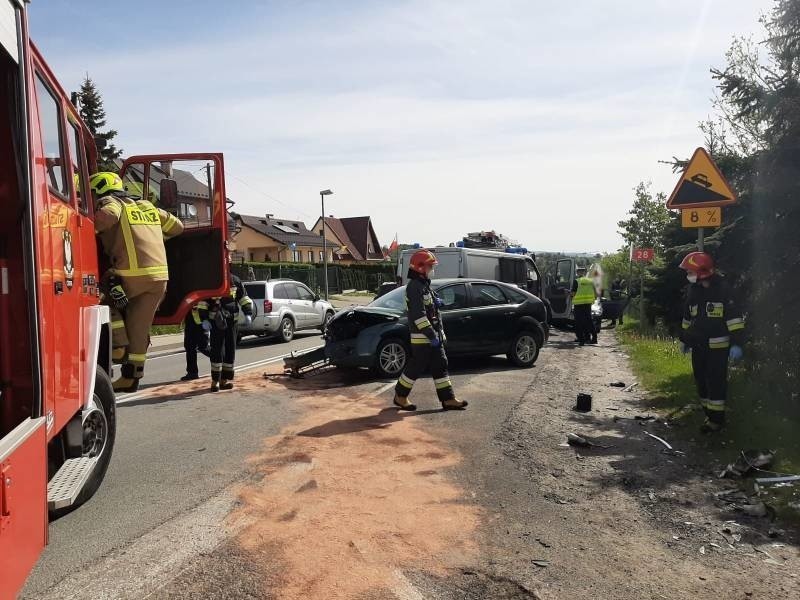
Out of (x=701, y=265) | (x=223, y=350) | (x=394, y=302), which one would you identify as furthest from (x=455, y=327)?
(x=701, y=265)

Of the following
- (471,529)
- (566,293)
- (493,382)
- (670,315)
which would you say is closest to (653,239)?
(566,293)

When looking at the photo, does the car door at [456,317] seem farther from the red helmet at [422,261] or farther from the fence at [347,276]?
the fence at [347,276]

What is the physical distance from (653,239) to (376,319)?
877 inches

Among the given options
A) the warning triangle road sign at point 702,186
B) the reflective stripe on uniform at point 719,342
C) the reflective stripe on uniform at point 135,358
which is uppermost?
the warning triangle road sign at point 702,186

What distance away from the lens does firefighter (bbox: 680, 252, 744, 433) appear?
21.2 feet

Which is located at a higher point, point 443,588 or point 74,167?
point 74,167

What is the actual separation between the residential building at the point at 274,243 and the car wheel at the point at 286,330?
147 ft

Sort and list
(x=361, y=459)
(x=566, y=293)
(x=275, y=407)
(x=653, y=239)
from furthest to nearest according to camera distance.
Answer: (x=653, y=239)
(x=566, y=293)
(x=275, y=407)
(x=361, y=459)

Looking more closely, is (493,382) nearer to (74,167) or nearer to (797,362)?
(797,362)

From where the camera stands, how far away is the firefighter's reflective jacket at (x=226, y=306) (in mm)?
8891

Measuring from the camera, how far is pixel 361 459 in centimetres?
565

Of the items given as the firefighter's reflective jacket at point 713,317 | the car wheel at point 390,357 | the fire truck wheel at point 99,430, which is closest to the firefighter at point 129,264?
the fire truck wheel at point 99,430

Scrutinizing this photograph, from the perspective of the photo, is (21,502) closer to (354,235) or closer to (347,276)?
(347,276)

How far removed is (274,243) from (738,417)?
59575mm
